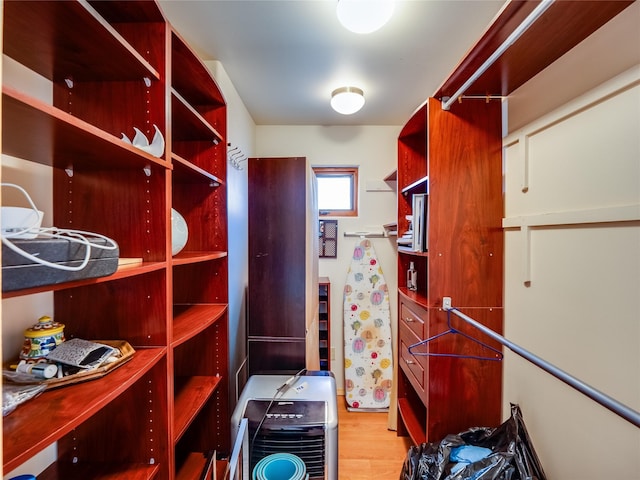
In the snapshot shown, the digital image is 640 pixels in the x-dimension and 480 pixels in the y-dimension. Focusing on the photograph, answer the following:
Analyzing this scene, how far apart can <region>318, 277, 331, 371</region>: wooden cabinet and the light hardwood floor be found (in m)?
0.44

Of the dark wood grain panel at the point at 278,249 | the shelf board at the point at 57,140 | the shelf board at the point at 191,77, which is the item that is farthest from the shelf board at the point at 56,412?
the shelf board at the point at 191,77

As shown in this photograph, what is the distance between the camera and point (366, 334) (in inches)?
101

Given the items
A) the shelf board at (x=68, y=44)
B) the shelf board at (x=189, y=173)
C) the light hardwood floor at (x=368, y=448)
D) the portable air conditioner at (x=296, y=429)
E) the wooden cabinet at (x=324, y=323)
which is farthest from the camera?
the wooden cabinet at (x=324, y=323)

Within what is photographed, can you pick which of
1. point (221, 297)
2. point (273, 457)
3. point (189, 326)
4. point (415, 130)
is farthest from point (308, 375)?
point (415, 130)

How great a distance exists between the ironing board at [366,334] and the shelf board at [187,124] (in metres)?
1.67

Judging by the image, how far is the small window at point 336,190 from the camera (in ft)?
9.26

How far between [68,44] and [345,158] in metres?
2.19

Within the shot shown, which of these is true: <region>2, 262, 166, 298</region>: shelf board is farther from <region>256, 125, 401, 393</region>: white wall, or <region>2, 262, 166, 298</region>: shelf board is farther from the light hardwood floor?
<region>256, 125, 401, 393</region>: white wall

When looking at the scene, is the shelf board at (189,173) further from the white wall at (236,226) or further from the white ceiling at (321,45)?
the white ceiling at (321,45)

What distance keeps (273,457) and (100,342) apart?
841 millimetres

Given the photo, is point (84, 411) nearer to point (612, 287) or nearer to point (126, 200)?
point (126, 200)

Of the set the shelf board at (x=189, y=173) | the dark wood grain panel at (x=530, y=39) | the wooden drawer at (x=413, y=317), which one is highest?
the dark wood grain panel at (x=530, y=39)

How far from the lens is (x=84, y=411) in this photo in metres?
0.64

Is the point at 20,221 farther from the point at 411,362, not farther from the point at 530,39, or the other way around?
the point at 411,362
